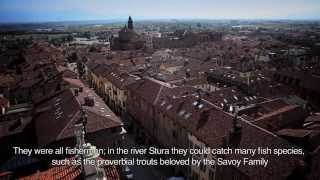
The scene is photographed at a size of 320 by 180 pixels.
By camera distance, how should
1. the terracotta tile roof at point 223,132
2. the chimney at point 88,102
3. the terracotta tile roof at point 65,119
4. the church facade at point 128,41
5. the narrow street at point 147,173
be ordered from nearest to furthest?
the terracotta tile roof at point 223,132
the terracotta tile roof at point 65,119
the narrow street at point 147,173
the chimney at point 88,102
the church facade at point 128,41

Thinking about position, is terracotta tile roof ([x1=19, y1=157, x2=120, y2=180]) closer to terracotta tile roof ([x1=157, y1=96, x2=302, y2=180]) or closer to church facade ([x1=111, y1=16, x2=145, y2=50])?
terracotta tile roof ([x1=157, y1=96, x2=302, y2=180])

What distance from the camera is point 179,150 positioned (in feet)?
109

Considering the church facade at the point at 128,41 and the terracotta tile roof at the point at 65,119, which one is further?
the church facade at the point at 128,41

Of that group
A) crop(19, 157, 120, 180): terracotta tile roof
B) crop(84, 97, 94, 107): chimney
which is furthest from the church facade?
crop(19, 157, 120, 180): terracotta tile roof

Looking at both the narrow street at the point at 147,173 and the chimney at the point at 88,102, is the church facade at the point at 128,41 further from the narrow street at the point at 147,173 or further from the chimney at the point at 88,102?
the narrow street at the point at 147,173

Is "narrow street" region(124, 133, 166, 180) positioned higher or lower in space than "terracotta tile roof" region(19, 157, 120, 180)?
lower

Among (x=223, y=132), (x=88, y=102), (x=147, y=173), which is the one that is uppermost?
(x=88, y=102)

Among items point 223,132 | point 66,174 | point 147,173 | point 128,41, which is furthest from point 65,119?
point 128,41

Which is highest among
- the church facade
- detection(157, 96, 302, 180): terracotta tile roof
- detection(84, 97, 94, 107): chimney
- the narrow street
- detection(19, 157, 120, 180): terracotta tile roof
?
the church facade

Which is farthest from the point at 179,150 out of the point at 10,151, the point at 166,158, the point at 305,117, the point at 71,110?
the point at 10,151

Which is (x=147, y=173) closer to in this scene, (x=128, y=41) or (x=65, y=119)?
(x=65, y=119)

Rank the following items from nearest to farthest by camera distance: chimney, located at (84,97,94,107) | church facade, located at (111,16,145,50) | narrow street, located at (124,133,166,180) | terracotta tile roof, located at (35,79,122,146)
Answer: terracotta tile roof, located at (35,79,122,146)
narrow street, located at (124,133,166,180)
chimney, located at (84,97,94,107)
church facade, located at (111,16,145,50)

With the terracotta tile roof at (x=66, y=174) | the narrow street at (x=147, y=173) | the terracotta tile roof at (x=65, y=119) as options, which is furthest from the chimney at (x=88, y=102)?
the terracotta tile roof at (x=66, y=174)

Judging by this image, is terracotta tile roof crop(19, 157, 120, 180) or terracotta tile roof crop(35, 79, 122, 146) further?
terracotta tile roof crop(35, 79, 122, 146)
